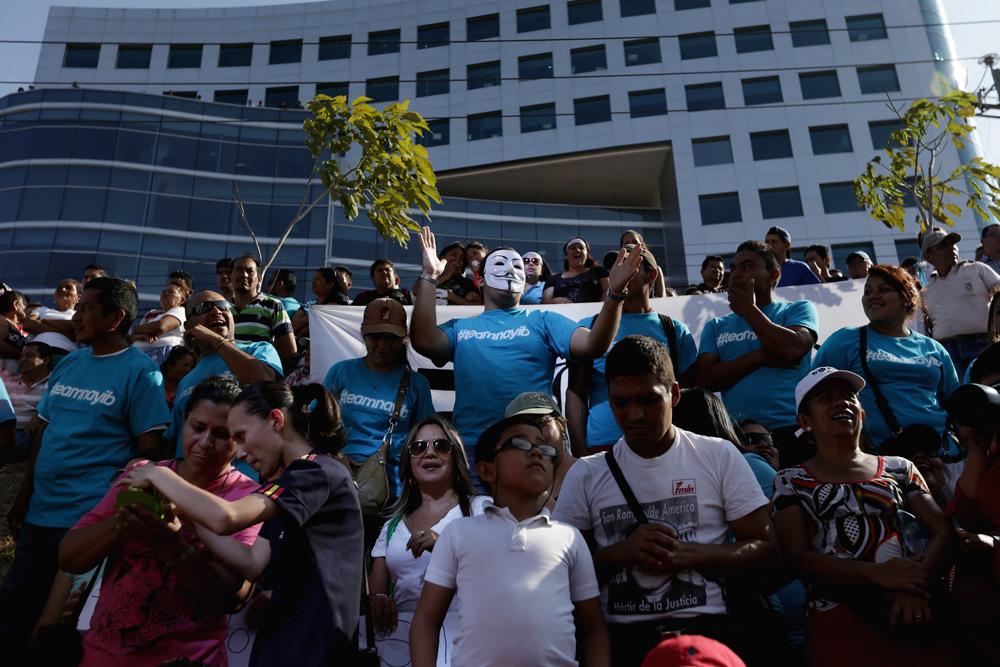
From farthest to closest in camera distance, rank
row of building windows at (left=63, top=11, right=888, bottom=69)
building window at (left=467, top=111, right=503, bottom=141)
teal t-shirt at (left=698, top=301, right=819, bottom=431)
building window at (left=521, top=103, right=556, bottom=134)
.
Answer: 1. building window at (left=467, top=111, right=503, bottom=141)
2. row of building windows at (left=63, top=11, right=888, bottom=69)
3. building window at (left=521, top=103, right=556, bottom=134)
4. teal t-shirt at (left=698, top=301, right=819, bottom=431)

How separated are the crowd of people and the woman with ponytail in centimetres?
1

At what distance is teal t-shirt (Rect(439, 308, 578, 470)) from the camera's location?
173 inches

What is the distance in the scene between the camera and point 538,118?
3653 cm

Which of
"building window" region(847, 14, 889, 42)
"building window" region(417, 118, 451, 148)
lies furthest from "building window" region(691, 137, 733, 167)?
"building window" region(417, 118, 451, 148)

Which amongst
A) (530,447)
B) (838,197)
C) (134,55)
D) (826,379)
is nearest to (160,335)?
(530,447)

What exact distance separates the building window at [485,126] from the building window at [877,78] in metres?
18.3

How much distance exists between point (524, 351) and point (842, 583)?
2.35 m

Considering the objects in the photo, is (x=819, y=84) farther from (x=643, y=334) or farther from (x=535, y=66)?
(x=643, y=334)

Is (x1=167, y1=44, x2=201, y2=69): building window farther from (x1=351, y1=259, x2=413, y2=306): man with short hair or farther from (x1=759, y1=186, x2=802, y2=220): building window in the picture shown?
(x1=351, y1=259, x2=413, y2=306): man with short hair

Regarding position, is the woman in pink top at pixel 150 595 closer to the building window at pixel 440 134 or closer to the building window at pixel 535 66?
the building window at pixel 440 134

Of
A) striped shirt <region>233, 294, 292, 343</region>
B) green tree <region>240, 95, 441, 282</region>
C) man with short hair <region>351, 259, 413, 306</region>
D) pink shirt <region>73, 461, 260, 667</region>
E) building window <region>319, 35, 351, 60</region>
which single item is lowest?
pink shirt <region>73, 461, 260, 667</region>

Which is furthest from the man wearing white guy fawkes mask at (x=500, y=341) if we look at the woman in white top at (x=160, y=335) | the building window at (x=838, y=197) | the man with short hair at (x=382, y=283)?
the building window at (x=838, y=197)

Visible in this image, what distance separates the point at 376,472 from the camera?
412 centimetres

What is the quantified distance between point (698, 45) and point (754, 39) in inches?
112
